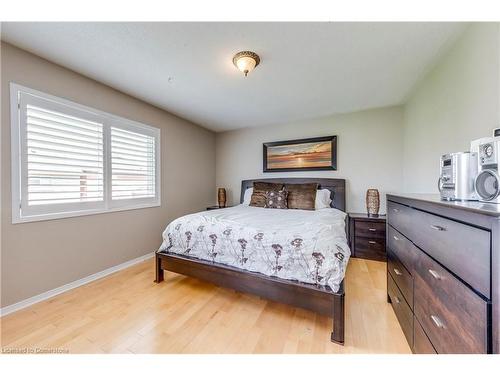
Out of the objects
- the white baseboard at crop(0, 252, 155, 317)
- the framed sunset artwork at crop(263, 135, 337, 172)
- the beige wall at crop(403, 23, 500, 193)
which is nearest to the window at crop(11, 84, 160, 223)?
the white baseboard at crop(0, 252, 155, 317)

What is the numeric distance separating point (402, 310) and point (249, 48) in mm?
2317

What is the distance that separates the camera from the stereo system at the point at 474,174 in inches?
35.7

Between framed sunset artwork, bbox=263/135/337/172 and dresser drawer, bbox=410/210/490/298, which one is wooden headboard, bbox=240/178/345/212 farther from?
dresser drawer, bbox=410/210/490/298

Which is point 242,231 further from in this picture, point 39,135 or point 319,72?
point 39,135

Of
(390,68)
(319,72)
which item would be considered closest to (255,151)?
(319,72)

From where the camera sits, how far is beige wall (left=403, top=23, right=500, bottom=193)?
49.5 inches

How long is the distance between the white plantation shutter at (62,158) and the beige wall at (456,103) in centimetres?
341

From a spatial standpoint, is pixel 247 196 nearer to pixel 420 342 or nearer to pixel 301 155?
pixel 301 155

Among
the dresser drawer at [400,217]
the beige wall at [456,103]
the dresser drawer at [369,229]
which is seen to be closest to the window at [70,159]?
the dresser drawer at [400,217]

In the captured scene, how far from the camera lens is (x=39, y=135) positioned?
6.16ft

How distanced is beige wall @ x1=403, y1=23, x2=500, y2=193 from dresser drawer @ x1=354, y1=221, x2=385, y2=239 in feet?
2.07

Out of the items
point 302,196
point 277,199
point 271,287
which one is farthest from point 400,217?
point 277,199

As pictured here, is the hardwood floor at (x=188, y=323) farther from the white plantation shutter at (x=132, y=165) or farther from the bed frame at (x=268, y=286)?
the white plantation shutter at (x=132, y=165)

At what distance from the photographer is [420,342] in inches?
42.9
